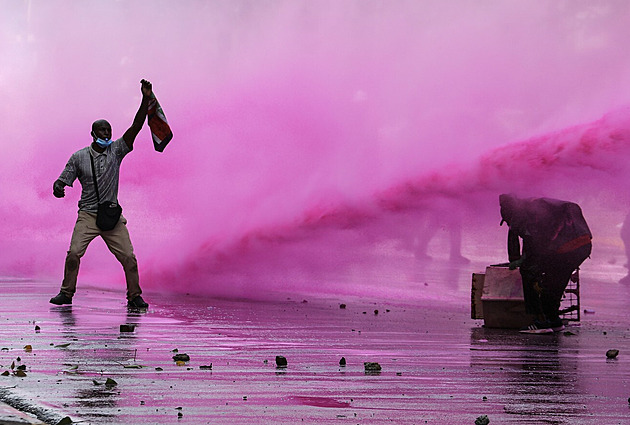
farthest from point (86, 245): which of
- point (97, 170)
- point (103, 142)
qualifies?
point (103, 142)

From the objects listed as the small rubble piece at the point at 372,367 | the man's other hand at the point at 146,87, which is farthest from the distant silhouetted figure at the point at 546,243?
the small rubble piece at the point at 372,367

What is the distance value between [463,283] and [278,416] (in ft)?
71.6

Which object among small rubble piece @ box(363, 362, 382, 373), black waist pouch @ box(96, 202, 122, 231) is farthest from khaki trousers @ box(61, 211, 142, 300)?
small rubble piece @ box(363, 362, 382, 373)

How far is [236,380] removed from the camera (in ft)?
25.4

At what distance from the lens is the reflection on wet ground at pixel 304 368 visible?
21.2ft

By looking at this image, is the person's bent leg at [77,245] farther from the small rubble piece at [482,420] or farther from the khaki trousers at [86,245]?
the small rubble piece at [482,420]

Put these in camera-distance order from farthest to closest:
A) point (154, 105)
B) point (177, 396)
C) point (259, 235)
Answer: point (259, 235), point (154, 105), point (177, 396)

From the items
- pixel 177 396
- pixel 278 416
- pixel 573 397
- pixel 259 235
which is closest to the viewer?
pixel 278 416

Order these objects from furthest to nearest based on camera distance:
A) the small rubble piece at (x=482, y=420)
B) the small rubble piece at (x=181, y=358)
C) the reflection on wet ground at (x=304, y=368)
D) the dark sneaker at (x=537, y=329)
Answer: the dark sneaker at (x=537, y=329) → the small rubble piece at (x=181, y=358) → the reflection on wet ground at (x=304, y=368) → the small rubble piece at (x=482, y=420)

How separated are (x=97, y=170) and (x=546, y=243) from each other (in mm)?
5952

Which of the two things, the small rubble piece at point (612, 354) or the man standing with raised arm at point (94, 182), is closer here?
the small rubble piece at point (612, 354)

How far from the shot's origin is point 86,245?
1534 centimetres

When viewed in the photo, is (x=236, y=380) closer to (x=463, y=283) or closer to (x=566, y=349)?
(x=566, y=349)

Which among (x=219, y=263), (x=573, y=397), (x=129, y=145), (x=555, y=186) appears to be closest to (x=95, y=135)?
(x=129, y=145)
